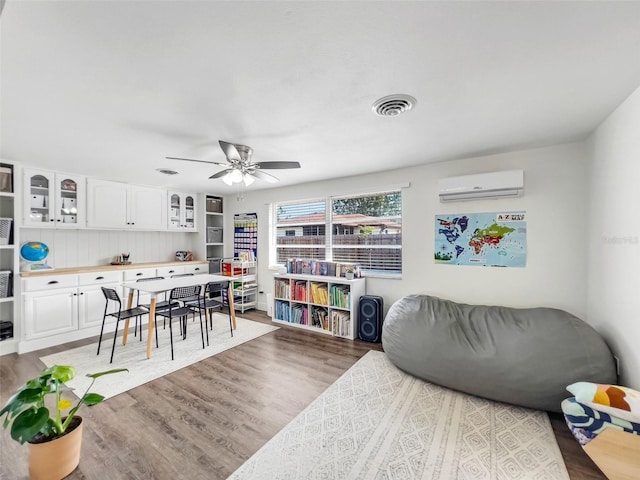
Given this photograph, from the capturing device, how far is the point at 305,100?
6.22ft

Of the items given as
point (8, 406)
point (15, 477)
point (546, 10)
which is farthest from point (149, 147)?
point (546, 10)

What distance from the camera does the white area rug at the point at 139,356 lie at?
2.59 meters

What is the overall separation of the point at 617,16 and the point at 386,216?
282 cm

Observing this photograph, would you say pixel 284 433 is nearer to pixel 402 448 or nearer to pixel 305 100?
pixel 402 448

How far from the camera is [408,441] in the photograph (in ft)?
5.97

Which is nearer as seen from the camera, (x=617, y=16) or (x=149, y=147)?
(x=617, y=16)

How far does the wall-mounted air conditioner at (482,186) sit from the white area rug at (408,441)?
206 centimetres

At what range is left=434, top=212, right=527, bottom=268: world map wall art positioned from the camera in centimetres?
298

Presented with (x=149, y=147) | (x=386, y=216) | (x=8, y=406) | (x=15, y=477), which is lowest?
(x=15, y=477)

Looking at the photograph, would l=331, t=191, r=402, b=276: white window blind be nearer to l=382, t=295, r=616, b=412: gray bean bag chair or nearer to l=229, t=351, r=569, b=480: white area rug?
l=382, t=295, r=616, b=412: gray bean bag chair

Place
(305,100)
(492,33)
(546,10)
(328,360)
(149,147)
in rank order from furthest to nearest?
(328,360)
(149,147)
(305,100)
(492,33)
(546,10)

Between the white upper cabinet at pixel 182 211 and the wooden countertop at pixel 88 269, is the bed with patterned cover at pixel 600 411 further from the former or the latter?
the white upper cabinet at pixel 182 211

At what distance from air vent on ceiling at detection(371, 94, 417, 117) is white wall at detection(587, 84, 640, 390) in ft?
4.68

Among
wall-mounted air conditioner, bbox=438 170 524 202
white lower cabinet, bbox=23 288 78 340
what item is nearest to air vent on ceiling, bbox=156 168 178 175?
white lower cabinet, bbox=23 288 78 340
